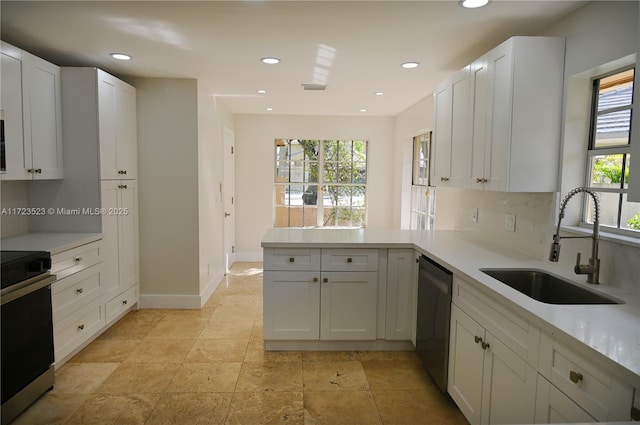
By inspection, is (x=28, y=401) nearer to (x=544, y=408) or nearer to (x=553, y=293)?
(x=544, y=408)

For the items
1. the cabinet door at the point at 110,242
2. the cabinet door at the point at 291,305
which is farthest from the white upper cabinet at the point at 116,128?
the cabinet door at the point at 291,305

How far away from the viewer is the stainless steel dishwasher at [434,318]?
91.4 inches

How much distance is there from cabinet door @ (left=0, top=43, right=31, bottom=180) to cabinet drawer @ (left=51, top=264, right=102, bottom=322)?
786mm

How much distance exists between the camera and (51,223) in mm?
3203

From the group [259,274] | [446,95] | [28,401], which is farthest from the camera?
[259,274]

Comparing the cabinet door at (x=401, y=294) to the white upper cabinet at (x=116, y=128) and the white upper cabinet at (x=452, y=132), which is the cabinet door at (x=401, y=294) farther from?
the white upper cabinet at (x=116, y=128)

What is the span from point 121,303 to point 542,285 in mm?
3386

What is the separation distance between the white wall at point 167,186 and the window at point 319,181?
2.40m

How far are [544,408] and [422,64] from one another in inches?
102

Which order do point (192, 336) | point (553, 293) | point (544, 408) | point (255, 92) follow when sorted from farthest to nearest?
point (255, 92)
point (192, 336)
point (553, 293)
point (544, 408)

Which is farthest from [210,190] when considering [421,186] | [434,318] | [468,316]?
[468,316]

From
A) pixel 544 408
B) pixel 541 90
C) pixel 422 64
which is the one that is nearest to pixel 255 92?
pixel 422 64

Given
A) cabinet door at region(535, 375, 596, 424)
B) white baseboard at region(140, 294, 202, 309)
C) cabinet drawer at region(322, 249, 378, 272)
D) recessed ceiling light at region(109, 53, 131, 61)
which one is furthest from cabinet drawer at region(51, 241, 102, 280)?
cabinet door at region(535, 375, 596, 424)

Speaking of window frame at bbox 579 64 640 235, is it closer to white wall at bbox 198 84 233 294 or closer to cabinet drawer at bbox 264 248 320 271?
cabinet drawer at bbox 264 248 320 271
